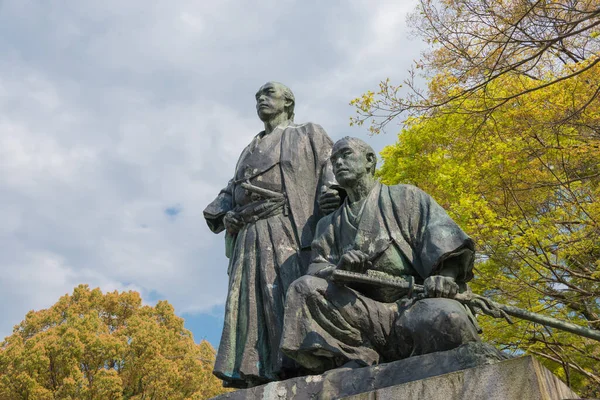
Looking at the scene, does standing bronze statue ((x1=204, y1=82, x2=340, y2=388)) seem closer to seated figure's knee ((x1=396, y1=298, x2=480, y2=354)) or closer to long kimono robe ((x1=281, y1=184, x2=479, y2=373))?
long kimono robe ((x1=281, y1=184, x2=479, y2=373))

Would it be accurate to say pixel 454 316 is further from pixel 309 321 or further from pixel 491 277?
pixel 491 277

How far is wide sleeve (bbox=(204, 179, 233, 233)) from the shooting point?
19.8 ft

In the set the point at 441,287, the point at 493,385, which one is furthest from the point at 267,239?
the point at 493,385

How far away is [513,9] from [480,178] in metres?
4.35

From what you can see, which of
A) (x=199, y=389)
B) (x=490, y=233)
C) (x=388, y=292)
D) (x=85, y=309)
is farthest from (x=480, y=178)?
(x=85, y=309)

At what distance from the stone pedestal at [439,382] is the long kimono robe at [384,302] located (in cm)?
19

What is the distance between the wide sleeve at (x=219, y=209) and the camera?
604cm

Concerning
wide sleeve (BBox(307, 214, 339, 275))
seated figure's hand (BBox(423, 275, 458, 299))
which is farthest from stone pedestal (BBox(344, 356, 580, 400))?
wide sleeve (BBox(307, 214, 339, 275))

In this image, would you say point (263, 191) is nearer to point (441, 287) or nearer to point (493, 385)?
point (441, 287)

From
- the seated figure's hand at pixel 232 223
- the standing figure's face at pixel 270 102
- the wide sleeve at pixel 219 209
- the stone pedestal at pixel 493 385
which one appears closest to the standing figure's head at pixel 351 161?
the seated figure's hand at pixel 232 223

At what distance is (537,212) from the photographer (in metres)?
11.4

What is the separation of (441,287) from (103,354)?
57.2 ft

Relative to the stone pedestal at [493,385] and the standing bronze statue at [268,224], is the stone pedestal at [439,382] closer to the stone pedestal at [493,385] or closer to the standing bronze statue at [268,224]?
the stone pedestal at [493,385]

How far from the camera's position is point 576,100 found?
10.2 m
